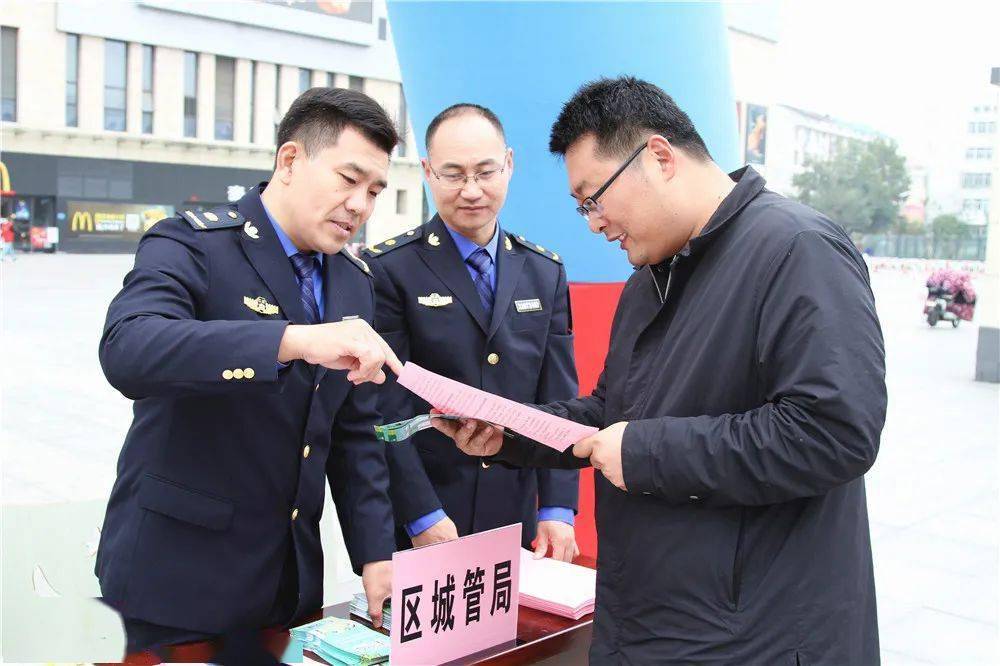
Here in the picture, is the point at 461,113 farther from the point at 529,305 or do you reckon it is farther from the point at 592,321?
the point at 592,321

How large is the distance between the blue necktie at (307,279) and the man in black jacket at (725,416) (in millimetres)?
548

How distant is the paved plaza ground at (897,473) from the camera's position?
11.1ft

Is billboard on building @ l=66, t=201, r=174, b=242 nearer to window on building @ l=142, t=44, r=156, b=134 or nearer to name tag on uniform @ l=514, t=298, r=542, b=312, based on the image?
window on building @ l=142, t=44, r=156, b=134

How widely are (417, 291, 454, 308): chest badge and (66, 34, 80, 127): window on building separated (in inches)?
1012

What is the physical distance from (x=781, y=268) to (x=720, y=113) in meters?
1.97

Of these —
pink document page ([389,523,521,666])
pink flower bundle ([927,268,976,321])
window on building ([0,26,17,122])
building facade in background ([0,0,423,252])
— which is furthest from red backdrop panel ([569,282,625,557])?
window on building ([0,26,17,122])

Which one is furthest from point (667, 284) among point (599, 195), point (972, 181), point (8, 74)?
point (8, 74)

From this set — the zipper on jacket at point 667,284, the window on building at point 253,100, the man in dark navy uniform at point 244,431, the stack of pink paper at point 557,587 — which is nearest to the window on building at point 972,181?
the window on building at point 253,100

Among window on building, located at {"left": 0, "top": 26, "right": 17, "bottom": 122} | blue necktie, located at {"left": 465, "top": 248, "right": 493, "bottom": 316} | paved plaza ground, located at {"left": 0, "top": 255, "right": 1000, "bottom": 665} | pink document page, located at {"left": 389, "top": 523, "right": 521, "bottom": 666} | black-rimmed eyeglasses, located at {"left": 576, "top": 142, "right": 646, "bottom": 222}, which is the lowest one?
paved plaza ground, located at {"left": 0, "top": 255, "right": 1000, "bottom": 665}

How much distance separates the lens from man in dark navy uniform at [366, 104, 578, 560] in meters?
2.09

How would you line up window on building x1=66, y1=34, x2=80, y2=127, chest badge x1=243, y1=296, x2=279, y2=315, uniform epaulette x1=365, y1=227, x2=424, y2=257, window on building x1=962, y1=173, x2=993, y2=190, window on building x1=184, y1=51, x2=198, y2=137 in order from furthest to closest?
window on building x1=184, y1=51, x2=198, y2=137 < window on building x1=66, y1=34, x2=80, y2=127 < window on building x1=962, y1=173, x2=993, y2=190 < uniform epaulette x1=365, y1=227, x2=424, y2=257 < chest badge x1=243, y1=296, x2=279, y2=315

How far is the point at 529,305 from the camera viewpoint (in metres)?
2.25

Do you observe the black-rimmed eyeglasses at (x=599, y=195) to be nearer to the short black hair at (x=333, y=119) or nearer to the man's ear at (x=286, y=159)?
the short black hair at (x=333, y=119)

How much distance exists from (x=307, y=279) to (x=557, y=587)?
2.66ft
